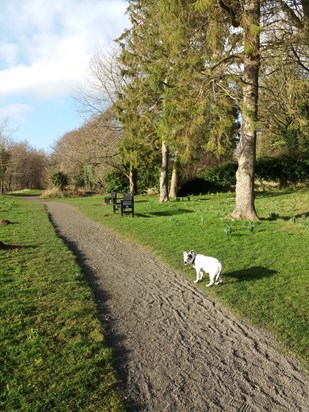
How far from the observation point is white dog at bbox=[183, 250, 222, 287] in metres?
6.24

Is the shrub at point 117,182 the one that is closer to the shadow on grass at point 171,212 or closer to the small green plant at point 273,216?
the shadow on grass at point 171,212

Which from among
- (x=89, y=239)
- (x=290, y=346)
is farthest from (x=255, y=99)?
(x=290, y=346)

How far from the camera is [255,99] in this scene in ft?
37.4

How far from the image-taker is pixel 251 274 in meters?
6.97

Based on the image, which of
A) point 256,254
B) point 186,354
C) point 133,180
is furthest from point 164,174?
point 186,354

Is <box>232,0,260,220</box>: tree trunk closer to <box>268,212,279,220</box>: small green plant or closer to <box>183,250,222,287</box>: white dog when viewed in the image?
<box>268,212,279,220</box>: small green plant

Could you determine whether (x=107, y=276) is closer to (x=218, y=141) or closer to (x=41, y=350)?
(x=41, y=350)

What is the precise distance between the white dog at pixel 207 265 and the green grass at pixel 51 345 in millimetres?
1989

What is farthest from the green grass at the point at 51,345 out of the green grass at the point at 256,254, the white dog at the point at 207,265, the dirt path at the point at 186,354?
the green grass at the point at 256,254

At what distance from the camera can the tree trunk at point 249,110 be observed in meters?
10.0

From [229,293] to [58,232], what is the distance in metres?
8.04

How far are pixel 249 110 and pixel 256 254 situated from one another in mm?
4528

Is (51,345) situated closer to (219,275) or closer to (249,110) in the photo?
(219,275)

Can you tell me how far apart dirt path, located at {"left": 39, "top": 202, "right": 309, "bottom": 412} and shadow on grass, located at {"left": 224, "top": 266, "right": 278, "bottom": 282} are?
99cm
